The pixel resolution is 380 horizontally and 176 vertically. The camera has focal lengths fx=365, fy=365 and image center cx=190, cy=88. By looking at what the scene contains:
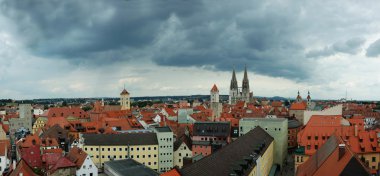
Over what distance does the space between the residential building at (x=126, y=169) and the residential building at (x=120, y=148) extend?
184 inches

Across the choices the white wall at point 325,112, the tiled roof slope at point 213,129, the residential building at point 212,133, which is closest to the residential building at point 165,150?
the residential building at point 212,133

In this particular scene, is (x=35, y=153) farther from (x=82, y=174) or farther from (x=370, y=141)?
(x=370, y=141)

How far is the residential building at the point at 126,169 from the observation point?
63978mm

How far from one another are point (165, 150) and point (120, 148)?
9.63 m

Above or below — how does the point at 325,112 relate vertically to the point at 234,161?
above

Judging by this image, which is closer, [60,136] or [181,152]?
[181,152]

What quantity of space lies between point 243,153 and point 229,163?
827 centimetres

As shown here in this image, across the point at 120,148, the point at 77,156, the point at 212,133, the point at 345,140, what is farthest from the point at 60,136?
the point at 345,140

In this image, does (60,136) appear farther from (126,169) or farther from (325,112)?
(325,112)

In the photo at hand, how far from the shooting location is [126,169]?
65.8m

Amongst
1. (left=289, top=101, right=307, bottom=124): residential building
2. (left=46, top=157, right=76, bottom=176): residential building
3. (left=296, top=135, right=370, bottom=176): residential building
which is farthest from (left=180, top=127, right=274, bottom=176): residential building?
(left=289, top=101, right=307, bottom=124): residential building

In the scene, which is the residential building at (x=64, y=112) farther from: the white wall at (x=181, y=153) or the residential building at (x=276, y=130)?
the residential building at (x=276, y=130)

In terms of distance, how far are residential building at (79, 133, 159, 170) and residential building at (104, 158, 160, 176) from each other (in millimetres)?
4674

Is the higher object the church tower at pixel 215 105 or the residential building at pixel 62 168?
the church tower at pixel 215 105
